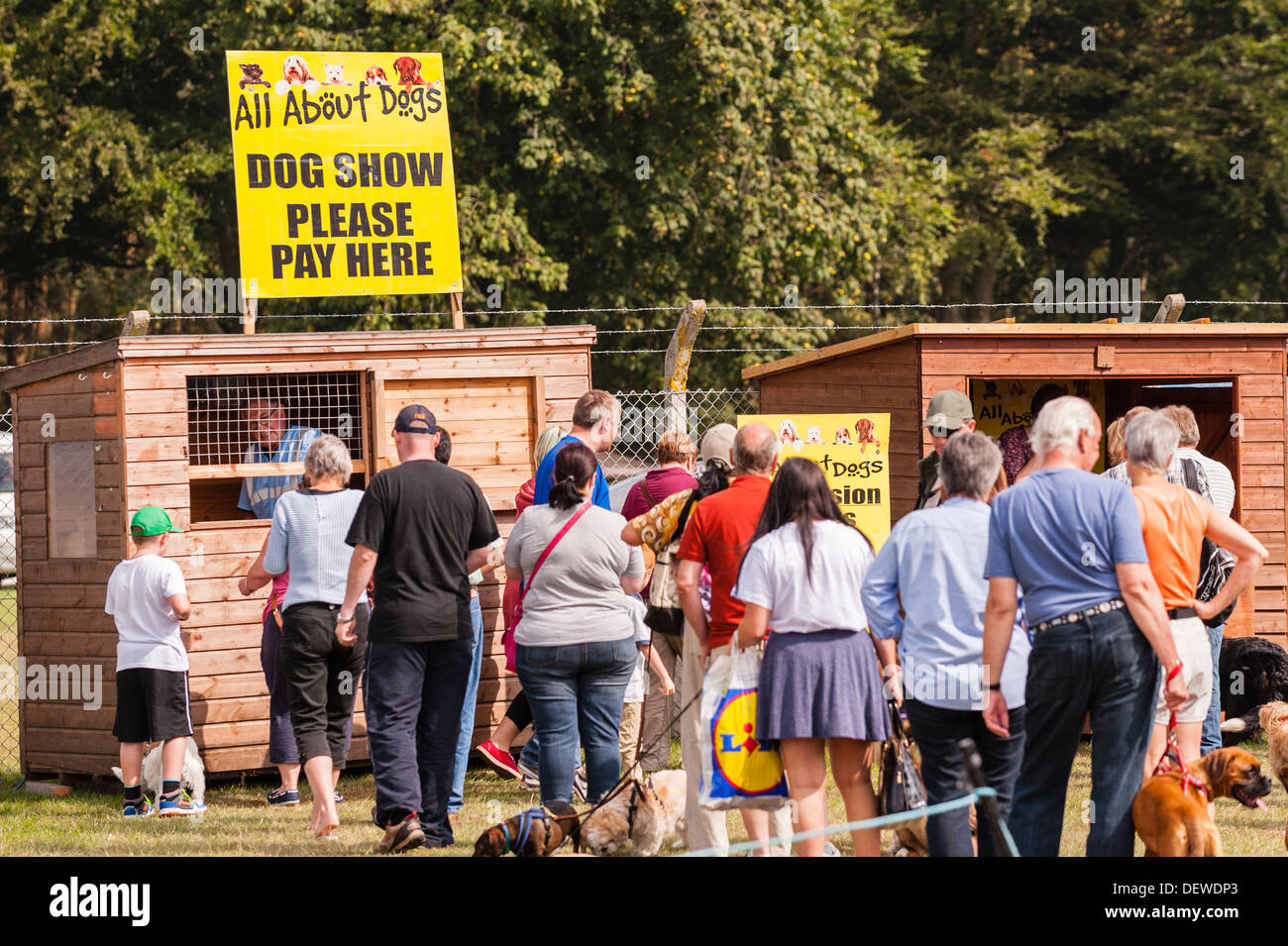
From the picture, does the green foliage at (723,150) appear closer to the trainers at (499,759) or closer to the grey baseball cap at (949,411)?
the trainers at (499,759)

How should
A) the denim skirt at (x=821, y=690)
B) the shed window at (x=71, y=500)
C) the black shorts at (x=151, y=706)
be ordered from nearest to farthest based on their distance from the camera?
the denim skirt at (x=821, y=690) → the black shorts at (x=151, y=706) → the shed window at (x=71, y=500)

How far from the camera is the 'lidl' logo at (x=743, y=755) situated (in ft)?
16.6

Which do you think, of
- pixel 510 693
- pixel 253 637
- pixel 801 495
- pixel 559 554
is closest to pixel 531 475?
pixel 510 693

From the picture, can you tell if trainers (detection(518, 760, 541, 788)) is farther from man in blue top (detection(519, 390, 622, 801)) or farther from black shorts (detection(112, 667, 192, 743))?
black shorts (detection(112, 667, 192, 743))

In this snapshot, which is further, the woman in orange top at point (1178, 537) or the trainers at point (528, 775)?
the trainers at point (528, 775)

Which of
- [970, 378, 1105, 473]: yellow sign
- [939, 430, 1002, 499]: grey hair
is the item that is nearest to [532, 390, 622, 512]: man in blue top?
[939, 430, 1002, 499]: grey hair

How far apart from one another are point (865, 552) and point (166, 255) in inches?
749

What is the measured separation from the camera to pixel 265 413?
8.43m

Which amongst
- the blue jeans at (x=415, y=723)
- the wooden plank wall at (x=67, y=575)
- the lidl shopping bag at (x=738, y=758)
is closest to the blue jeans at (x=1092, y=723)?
the lidl shopping bag at (x=738, y=758)

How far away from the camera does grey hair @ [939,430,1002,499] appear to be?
491 cm

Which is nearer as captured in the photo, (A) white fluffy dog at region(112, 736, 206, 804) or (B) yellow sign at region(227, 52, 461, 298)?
(A) white fluffy dog at region(112, 736, 206, 804)

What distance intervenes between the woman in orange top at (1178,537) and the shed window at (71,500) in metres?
5.71

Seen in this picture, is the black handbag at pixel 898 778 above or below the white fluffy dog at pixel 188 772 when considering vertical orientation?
above

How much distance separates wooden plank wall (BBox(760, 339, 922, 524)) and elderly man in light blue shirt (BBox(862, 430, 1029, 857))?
157 inches
